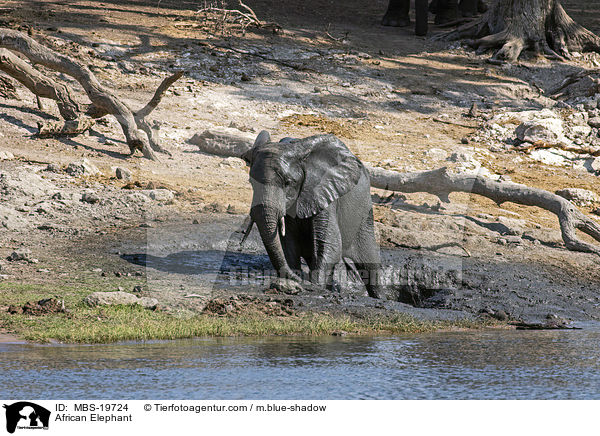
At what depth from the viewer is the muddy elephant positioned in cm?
2673

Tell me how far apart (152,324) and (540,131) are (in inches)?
530

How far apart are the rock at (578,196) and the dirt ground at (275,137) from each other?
199 millimetres

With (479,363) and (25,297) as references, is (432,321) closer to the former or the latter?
(479,363)

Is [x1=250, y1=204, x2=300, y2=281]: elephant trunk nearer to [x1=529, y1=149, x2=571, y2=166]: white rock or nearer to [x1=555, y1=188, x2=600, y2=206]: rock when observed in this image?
[x1=555, y1=188, x2=600, y2=206]: rock

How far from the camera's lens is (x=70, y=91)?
1564cm

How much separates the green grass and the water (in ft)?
0.68

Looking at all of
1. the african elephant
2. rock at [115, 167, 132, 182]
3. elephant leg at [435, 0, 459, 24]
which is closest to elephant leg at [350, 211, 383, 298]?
the african elephant

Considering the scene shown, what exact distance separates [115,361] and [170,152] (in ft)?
30.5

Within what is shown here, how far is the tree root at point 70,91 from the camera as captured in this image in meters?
15.0

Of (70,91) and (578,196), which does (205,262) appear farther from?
(578,196)

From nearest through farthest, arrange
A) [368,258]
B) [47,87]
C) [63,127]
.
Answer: [368,258]
[63,127]
[47,87]

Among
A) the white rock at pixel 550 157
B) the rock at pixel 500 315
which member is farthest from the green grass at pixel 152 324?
the white rock at pixel 550 157

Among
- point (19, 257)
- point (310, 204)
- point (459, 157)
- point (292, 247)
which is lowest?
point (19, 257)
